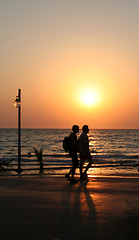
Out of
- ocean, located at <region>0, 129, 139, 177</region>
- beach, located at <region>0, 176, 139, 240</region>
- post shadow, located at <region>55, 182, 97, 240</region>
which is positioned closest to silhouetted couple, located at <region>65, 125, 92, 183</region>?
beach, located at <region>0, 176, 139, 240</region>

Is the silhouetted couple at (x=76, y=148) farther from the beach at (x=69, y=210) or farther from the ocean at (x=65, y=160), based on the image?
the ocean at (x=65, y=160)

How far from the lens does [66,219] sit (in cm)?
529

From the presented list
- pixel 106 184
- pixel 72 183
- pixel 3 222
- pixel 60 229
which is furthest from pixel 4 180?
pixel 60 229

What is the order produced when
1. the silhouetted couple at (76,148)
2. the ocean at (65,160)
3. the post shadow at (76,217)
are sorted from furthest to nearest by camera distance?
the ocean at (65,160) < the silhouetted couple at (76,148) < the post shadow at (76,217)

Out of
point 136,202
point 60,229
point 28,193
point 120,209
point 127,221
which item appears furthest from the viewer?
point 28,193

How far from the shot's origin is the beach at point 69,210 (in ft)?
15.1

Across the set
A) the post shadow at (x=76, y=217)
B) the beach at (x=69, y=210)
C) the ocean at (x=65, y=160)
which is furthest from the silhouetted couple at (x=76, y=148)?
the post shadow at (x=76, y=217)

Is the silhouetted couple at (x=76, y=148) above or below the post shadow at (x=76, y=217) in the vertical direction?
above

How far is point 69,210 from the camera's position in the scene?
19.5 feet

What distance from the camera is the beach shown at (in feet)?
15.1

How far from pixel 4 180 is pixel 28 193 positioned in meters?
2.39

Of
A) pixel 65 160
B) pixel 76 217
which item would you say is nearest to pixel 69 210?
pixel 76 217

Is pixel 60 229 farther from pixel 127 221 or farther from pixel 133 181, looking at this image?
pixel 133 181

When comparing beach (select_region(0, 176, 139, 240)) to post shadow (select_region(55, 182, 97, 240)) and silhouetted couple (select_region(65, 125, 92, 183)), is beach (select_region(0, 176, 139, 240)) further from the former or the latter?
silhouetted couple (select_region(65, 125, 92, 183))
